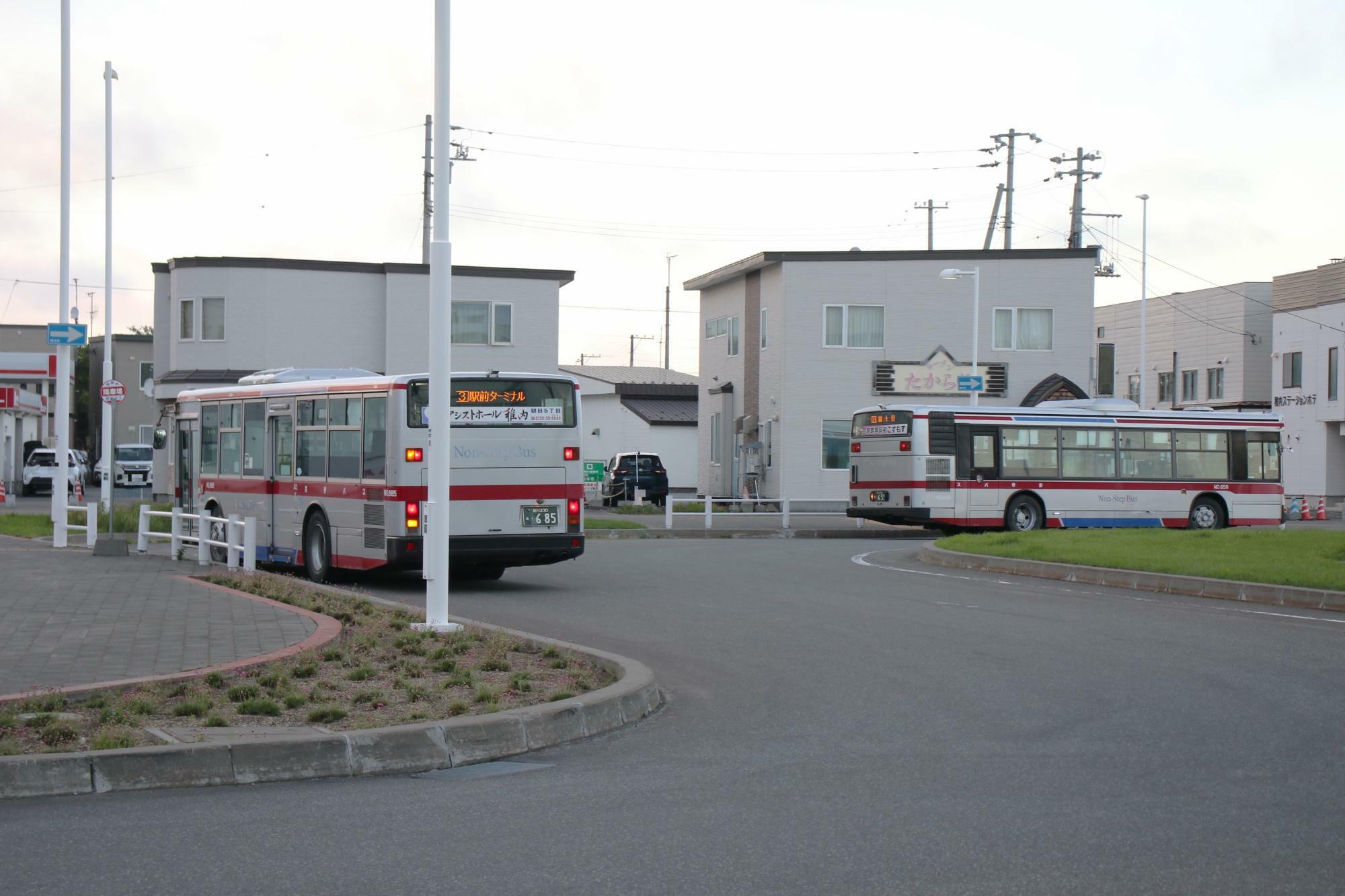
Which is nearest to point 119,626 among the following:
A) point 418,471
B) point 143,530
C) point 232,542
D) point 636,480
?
point 418,471

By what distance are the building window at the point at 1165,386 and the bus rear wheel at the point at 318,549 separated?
55.0 m

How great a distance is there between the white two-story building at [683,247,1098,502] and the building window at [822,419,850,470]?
0.04 m

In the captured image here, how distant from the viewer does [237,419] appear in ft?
68.7

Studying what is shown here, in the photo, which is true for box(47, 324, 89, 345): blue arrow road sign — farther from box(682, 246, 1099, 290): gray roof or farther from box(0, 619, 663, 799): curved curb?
box(682, 246, 1099, 290): gray roof

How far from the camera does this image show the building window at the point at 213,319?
42281 mm

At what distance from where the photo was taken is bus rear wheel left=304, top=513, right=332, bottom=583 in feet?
60.4

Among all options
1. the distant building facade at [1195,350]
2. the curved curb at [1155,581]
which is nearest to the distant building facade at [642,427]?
the distant building facade at [1195,350]

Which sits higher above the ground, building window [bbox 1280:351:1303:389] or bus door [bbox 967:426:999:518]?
building window [bbox 1280:351:1303:389]

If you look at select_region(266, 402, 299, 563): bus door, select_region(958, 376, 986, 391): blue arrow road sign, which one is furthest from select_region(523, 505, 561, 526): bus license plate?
select_region(958, 376, 986, 391): blue arrow road sign

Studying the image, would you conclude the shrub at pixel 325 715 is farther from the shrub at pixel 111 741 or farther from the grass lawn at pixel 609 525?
the grass lawn at pixel 609 525

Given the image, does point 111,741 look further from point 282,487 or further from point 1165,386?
point 1165,386

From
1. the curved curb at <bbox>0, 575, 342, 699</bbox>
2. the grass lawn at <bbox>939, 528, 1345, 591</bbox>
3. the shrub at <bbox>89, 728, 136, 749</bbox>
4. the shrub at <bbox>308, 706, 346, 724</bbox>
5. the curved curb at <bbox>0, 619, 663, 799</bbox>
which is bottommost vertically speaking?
the curved curb at <bbox>0, 619, 663, 799</bbox>

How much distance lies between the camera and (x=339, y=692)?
29.0ft

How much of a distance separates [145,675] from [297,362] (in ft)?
114
